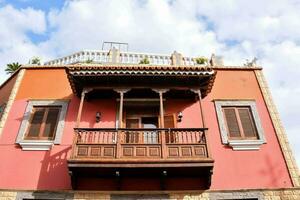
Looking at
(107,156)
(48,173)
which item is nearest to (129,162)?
(107,156)

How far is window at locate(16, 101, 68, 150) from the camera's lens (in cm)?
933

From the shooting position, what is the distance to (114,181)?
8.55 meters

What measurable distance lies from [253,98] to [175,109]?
3.22 meters

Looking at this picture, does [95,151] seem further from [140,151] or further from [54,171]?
[54,171]

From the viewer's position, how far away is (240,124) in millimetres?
9945

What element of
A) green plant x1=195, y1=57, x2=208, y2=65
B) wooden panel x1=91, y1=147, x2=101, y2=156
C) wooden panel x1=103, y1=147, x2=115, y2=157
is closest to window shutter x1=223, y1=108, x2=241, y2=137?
green plant x1=195, y1=57, x2=208, y2=65

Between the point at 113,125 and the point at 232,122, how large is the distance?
445cm

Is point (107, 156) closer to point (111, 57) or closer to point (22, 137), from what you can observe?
point (22, 137)

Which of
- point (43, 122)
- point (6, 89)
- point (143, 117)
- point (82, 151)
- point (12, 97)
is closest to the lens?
point (82, 151)

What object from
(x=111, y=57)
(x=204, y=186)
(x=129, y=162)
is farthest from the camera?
(x=111, y=57)

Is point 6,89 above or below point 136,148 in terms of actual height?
above

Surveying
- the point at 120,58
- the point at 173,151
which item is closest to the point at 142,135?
the point at 173,151

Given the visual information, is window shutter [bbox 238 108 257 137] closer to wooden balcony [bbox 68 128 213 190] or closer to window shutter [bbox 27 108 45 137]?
wooden balcony [bbox 68 128 213 190]

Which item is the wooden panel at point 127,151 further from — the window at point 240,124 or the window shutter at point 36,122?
the window shutter at point 36,122
